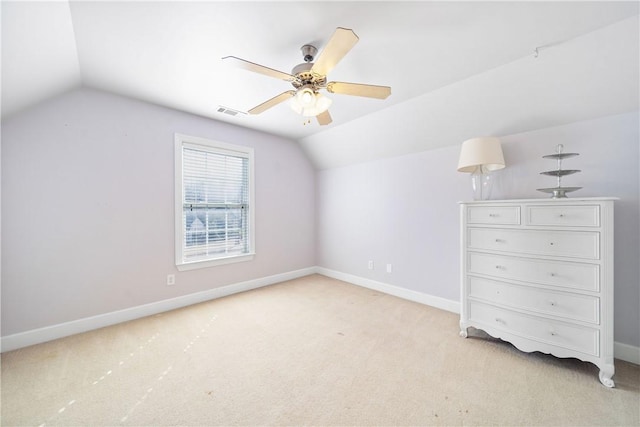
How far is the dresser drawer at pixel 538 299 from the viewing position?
175 centimetres

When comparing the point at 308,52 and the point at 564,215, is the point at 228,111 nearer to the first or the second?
the point at 308,52

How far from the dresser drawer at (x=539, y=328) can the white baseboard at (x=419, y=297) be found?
59cm

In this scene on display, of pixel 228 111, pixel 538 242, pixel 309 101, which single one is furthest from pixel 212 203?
pixel 538 242

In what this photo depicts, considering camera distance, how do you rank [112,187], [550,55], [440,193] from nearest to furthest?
[550,55] → [112,187] → [440,193]

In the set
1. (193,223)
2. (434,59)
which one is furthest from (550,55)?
(193,223)

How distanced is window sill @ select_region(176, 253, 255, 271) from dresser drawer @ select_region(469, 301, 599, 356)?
9.40 ft

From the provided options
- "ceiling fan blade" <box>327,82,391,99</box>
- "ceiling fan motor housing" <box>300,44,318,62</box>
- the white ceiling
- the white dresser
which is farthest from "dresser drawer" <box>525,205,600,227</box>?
"ceiling fan motor housing" <box>300,44,318,62</box>

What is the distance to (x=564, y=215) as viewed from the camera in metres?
1.84

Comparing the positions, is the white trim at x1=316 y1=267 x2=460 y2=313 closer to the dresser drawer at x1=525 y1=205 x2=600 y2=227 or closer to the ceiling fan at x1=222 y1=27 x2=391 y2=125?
the dresser drawer at x1=525 y1=205 x2=600 y2=227

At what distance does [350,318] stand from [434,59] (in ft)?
8.49

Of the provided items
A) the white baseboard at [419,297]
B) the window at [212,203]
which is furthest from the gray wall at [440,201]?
the window at [212,203]

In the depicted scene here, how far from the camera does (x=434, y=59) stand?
6.40 feet

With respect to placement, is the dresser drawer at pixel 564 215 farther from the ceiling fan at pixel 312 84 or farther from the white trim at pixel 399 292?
the ceiling fan at pixel 312 84

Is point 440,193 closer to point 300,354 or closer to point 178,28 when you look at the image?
point 300,354
